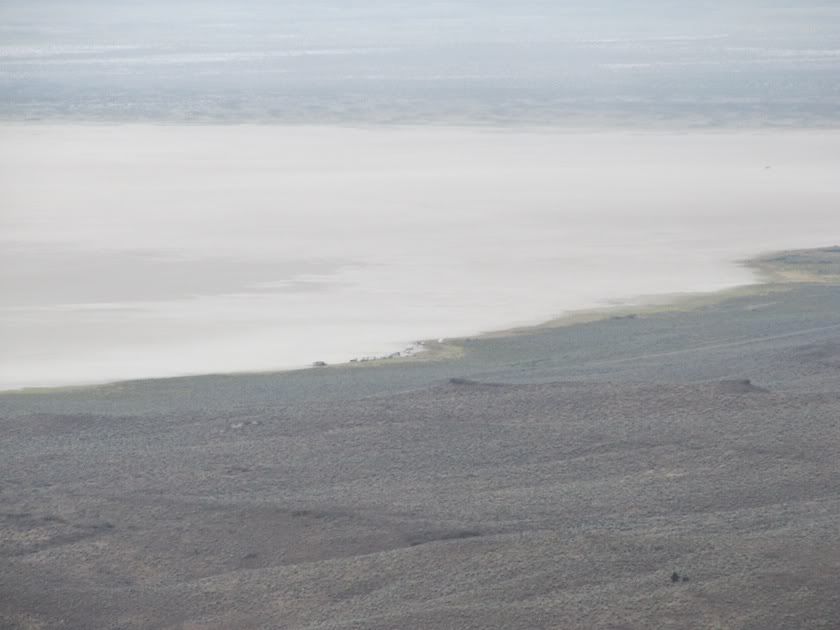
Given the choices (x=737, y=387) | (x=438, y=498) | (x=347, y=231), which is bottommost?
(x=438, y=498)

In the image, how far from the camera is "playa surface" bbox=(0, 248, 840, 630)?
40.7 feet

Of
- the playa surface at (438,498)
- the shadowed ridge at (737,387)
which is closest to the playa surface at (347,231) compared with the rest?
the playa surface at (438,498)

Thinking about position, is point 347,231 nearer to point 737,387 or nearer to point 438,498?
point 737,387

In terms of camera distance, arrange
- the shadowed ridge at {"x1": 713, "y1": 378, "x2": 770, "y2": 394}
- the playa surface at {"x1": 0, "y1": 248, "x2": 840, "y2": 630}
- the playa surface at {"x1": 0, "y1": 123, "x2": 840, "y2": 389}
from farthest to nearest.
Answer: the playa surface at {"x1": 0, "y1": 123, "x2": 840, "y2": 389}
the shadowed ridge at {"x1": 713, "y1": 378, "x2": 770, "y2": 394}
the playa surface at {"x1": 0, "y1": 248, "x2": 840, "y2": 630}

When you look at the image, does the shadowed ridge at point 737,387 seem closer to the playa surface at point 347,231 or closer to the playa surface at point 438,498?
the playa surface at point 438,498

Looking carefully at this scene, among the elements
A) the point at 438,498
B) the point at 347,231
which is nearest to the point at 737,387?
the point at 438,498

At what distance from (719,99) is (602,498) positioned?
54901 millimetres

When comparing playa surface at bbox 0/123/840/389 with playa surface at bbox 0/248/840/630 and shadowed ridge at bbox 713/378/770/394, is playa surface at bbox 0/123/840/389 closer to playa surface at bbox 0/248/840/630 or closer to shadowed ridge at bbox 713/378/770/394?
playa surface at bbox 0/248/840/630

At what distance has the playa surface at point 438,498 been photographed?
1239 centimetres

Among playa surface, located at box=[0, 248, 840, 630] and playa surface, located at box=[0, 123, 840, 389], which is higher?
playa surface, located at box=[0, 123, 840, 389]

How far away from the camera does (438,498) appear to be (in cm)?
1484

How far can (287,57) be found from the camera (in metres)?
96.7

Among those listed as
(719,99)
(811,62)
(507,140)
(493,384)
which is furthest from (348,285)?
(811,62)

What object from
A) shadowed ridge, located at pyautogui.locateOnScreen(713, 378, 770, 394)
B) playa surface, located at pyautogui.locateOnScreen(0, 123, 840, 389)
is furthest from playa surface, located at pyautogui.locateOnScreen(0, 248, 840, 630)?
playa surface, located at pyautogui.locateOnScreen(0, 123, 840, 389)
